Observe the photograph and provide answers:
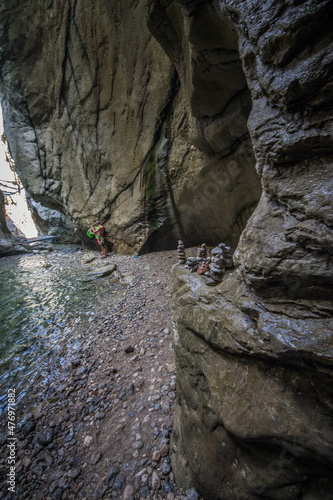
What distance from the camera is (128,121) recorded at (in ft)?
27.7

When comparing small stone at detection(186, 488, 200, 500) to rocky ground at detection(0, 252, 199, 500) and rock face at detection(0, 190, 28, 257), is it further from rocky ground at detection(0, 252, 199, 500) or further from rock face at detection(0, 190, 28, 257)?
rock face at detection(0, 190, 28, 257)

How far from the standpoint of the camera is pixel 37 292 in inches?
316

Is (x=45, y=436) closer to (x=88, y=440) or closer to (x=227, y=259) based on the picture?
(x=88, y=440)

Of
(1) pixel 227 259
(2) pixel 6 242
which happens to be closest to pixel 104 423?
(1) pixel 227 259

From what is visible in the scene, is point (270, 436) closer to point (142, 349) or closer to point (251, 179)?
point (142, 349)

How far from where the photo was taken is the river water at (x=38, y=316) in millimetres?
4184

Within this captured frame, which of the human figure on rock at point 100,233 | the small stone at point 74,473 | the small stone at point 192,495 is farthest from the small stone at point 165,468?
the human figure on rock at point 100,233

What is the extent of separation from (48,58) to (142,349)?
14767 millimetres

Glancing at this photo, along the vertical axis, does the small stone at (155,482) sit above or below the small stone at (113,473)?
above

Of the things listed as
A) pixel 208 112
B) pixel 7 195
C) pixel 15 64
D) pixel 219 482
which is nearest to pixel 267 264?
pixel 219 482

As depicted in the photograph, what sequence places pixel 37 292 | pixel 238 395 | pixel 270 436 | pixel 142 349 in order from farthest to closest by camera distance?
pixel 37 292 < pixel 142 349 < pixel 238 395 < pixel 270 436

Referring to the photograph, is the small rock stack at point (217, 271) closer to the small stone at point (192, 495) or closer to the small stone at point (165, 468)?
the small stone at point (192, 495)

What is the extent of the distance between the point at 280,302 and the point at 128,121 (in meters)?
9.49

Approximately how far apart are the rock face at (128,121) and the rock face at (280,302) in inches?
80.8
